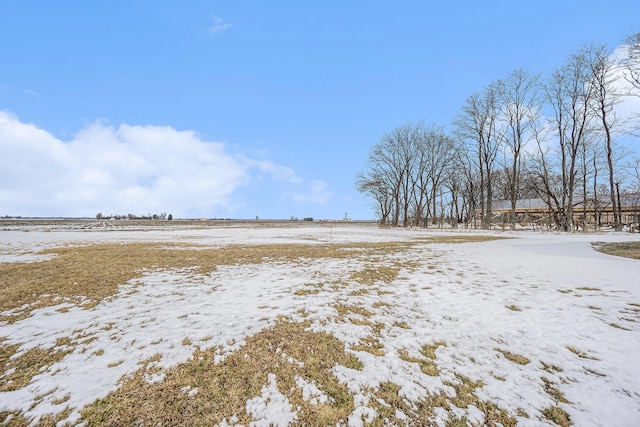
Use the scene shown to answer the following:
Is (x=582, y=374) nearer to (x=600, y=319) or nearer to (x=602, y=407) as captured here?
(x=602, y=407)

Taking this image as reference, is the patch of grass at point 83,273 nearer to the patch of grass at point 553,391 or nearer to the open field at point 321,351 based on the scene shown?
the open field at point 321,351

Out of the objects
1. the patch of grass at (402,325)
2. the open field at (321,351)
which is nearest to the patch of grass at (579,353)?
the open field at (321,351)


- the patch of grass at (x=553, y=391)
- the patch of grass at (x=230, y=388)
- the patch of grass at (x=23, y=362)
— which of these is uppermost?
the patch of grass at (x=23, y=362)

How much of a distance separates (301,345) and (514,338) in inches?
139

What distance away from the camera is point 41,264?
9.98 metres

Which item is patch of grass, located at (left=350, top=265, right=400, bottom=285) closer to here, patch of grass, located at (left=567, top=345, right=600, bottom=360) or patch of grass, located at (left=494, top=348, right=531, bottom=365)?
patch of grass, located at (left=494, top=348, right=531, bottom=365)

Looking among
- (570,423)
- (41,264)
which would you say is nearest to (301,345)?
(570,423)

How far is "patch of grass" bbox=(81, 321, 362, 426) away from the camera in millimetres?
2604

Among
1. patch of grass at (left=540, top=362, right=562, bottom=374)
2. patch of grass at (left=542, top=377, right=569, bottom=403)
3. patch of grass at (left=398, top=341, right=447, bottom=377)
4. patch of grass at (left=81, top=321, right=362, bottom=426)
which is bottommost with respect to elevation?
patch of grass at (left=542, top=377, right=569, bottom=403)

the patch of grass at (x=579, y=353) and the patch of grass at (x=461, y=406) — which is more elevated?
the patch of grass at (x=579, y=353)

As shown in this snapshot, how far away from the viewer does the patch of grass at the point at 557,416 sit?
8.67 feet

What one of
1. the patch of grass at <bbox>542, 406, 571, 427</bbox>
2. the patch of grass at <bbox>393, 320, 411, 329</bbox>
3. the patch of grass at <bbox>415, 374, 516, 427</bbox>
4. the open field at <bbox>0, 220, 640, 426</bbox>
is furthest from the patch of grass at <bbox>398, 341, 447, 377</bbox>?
the patch of grass at <bbox>542, 406, 571, 427</bbox>

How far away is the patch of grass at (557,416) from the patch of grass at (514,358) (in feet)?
2.83

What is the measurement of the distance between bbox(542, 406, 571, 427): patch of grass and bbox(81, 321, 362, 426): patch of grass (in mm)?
2094
